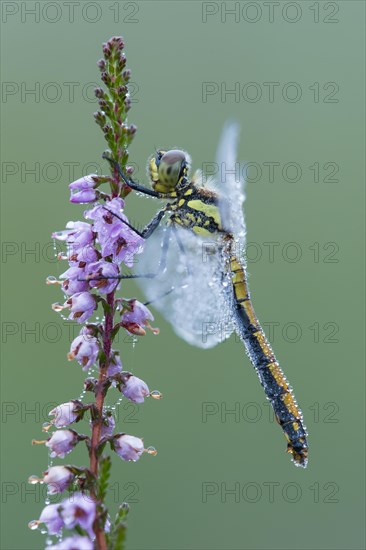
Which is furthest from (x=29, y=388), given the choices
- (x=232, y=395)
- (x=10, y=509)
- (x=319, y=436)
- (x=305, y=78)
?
(x=305, y=78)

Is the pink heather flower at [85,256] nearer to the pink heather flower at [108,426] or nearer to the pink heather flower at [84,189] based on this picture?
the pink heather flower at [84,189]

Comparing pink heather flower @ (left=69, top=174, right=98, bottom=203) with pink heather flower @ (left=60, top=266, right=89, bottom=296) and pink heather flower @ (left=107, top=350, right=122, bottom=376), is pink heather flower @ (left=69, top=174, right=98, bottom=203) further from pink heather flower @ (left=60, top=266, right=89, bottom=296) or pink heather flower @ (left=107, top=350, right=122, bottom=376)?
pink heather flower @ (left=107, top=350, right=122, bottom=376)

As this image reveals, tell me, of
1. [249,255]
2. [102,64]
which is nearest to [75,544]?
[102,64]

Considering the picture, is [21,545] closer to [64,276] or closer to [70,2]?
[64,276]

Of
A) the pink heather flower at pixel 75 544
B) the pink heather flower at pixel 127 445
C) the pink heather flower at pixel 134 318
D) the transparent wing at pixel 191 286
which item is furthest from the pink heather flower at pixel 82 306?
the transparent wing at pixel 191 286

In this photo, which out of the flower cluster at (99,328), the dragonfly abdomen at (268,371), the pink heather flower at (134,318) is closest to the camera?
the flower cluster at (99,328)

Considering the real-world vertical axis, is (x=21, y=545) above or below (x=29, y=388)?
below
